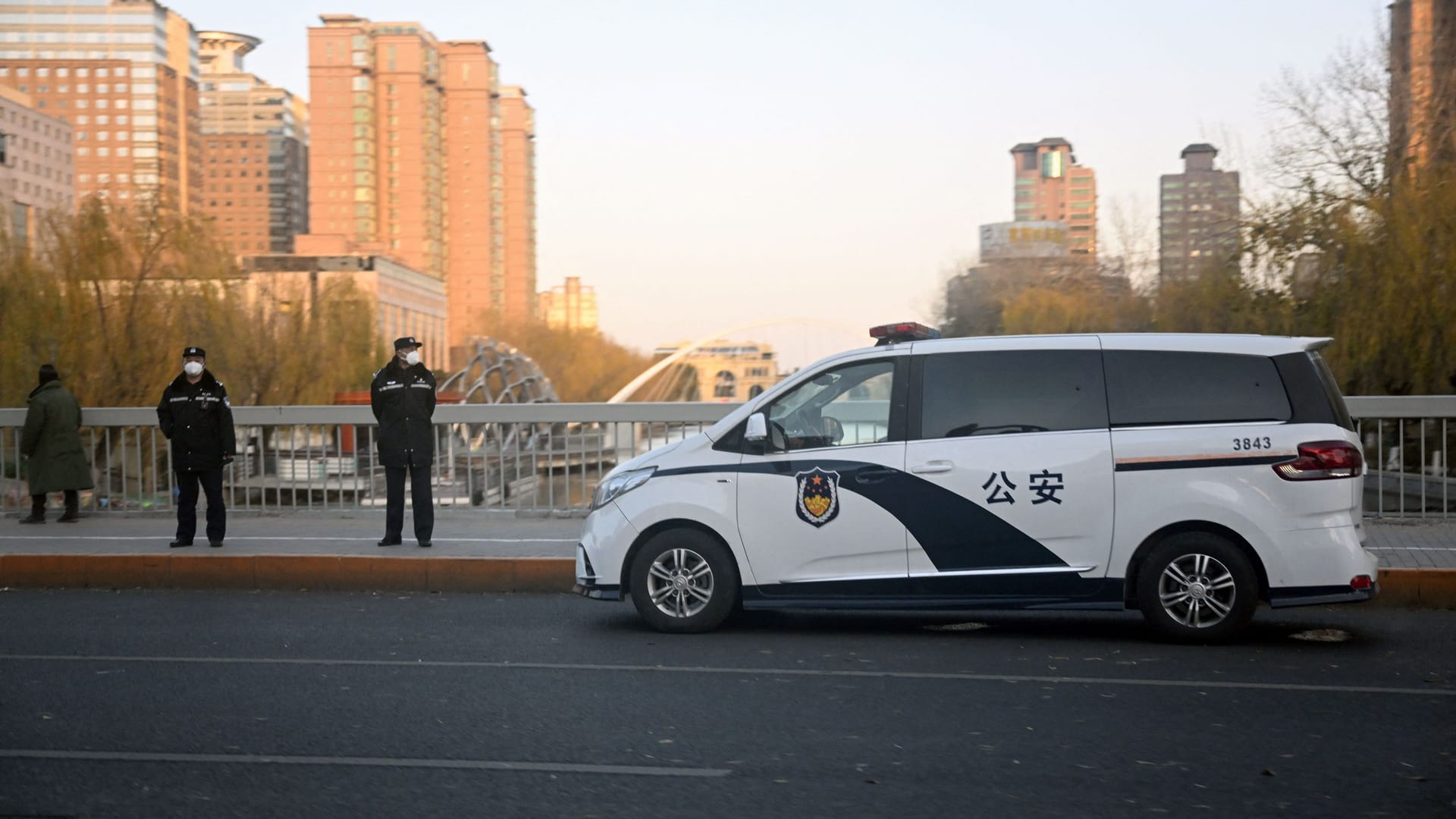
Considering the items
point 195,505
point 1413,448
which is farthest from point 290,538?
point 1413,448

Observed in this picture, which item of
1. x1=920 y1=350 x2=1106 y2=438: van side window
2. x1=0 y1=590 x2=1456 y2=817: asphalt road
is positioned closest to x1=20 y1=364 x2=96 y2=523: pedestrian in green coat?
x1=0 y1=590 x2=1456 y2=817: asphalt road

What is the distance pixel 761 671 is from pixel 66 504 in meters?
11.6

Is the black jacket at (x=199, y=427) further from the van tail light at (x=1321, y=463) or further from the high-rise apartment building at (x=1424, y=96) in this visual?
the high-rise apartment building at (x=1424, y=96)

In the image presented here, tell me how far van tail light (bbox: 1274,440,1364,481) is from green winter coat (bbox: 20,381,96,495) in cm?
1309

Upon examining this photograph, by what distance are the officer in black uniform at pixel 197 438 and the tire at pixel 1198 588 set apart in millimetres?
8357

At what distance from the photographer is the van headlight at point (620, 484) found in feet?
29.7

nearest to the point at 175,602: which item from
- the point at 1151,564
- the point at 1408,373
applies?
the point at 1151,564

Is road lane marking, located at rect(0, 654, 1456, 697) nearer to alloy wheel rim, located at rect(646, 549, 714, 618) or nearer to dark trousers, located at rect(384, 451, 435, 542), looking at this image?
alloy wheel rim, located at rect(646, 549, 714, 618)

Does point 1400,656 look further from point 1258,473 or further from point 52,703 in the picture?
point 52,703

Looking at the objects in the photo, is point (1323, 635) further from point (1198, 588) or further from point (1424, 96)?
point (1424, 96)

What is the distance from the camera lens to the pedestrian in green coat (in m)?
16.3

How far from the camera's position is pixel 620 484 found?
29.9 feet

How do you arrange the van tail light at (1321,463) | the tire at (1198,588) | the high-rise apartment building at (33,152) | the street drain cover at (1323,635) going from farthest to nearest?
1. the high-rise apartment building at (33,152)
2. the street drain cover at (1323,635)
3. the tire at (1198,588)
4. the van tail light at (1321,463)

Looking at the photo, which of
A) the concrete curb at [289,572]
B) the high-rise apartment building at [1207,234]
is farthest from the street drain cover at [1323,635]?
the high-rise apartment building at [1207,234]
